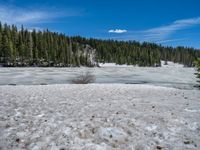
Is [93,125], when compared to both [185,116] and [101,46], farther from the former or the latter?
[101,46]

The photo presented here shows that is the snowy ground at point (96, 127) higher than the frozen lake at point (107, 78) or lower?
higher

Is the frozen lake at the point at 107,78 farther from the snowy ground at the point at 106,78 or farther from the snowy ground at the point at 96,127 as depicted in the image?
the snowy ground at the point at 96,127

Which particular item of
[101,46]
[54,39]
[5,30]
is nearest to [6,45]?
[5,30]

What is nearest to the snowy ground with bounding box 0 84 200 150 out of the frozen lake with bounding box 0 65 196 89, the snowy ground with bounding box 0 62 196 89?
the snowy ground with bounding box 0 62 196 89

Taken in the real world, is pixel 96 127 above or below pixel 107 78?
above

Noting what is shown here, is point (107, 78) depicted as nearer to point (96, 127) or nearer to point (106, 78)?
point (106, 78)

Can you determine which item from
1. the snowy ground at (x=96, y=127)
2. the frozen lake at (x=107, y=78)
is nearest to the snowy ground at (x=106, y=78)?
the frozen lake at (x=107, y=78)

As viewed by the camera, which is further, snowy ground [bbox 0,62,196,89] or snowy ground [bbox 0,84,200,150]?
snowy ground [bbox 0,62,196,89]

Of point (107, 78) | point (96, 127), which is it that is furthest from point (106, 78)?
point (96, 127)

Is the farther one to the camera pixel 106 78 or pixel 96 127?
pixel 106 78

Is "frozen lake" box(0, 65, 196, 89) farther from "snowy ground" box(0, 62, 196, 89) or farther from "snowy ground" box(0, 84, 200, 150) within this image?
"snowy ground" box(0, 84, 200, 150)

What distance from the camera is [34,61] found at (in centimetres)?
9775

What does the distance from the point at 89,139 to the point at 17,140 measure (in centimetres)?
183

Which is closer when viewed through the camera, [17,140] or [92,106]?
[17,140]
